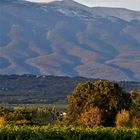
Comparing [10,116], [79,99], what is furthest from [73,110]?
[10,116]

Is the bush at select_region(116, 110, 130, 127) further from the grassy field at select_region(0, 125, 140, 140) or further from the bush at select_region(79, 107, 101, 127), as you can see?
the grassy field at select_region(0, 125, 140, 140)

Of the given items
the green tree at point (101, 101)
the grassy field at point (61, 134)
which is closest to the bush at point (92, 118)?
the green tree at point (101, 101)

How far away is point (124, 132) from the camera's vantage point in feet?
161

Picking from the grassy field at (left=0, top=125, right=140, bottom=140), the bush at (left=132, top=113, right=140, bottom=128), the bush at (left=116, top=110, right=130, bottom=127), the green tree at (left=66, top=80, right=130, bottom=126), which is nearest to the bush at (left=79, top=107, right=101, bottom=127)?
the green tree at (left=66, top=80, right=130, bottom=126)

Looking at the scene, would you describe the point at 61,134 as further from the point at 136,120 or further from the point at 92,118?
the point at 136,120

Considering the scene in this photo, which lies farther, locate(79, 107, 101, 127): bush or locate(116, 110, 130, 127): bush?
locate(79, 107, 101, 127): bush

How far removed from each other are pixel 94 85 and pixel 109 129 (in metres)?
28.7

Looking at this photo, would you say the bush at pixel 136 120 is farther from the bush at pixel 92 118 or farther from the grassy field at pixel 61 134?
the grassy field at pixel 61 134

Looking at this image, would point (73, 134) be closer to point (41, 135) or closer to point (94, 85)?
point (41, 135)

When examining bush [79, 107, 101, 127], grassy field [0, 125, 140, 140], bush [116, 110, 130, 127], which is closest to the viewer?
grassy field [0, 125, 140, 140]

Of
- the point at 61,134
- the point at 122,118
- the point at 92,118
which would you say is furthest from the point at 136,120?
the point at 61,134

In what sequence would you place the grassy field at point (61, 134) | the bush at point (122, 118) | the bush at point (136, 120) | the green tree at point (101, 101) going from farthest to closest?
1. the green tree at point (101, 101)
2. the bush at point (136, 120)
3. the bush at point (122, 118)
4. the grassy field at point (61, 134)

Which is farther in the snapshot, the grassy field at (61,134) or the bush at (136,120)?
the bush at (136,120)

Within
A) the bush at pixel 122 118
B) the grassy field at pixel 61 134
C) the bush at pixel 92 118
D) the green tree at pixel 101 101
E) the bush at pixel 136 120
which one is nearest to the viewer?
the grassy field at pixel 61 134
